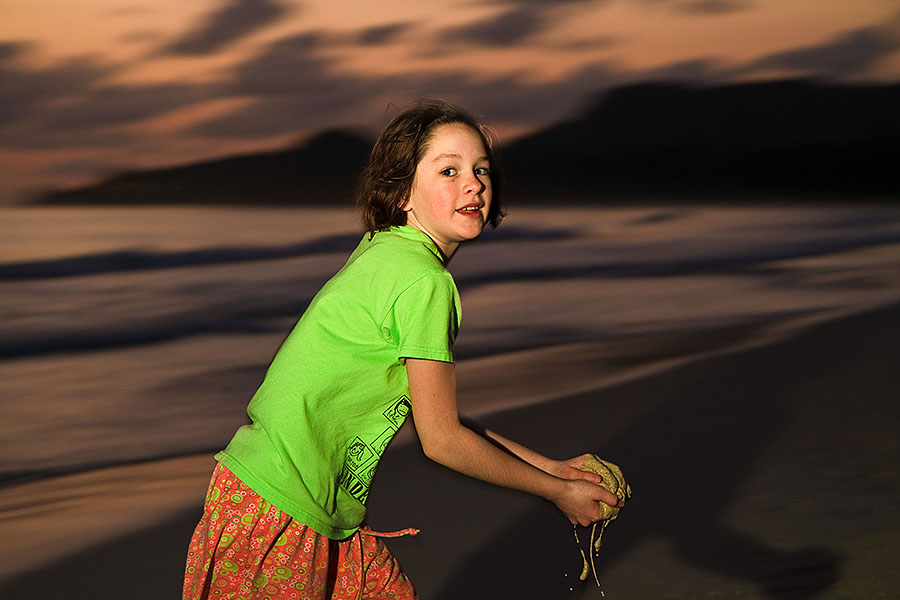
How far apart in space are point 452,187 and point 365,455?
23.3 inches

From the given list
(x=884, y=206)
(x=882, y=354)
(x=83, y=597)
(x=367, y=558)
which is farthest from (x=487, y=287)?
(x=884, y=206)

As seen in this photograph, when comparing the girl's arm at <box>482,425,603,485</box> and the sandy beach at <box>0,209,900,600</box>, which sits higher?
the girl's arm at <box>482,425,603,485</box>

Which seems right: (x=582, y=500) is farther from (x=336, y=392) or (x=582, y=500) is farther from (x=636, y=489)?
(x=636, y=489)

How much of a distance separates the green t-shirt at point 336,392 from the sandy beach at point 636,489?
1470 millimetres

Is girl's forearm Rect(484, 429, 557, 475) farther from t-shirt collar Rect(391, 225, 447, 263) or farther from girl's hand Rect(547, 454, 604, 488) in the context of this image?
t-shirt collar Rect(391, 225, 447, 263)

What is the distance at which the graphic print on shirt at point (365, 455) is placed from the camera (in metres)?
2.19

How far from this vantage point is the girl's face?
→ 229 centimetres

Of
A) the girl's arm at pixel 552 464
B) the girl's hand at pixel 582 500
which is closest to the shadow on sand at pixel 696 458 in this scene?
the girl's arm at pixel 552 464

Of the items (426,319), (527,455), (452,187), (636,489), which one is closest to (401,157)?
(452,187)

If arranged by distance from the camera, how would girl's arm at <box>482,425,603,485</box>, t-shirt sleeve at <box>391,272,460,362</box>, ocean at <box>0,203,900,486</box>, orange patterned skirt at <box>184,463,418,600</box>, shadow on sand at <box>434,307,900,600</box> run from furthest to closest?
ocean at <box>0,203,900,486</box>
shadow on sand at <box>434,307,900,600</box>
girl's arm at <box>482,425,603,485</box>
orange patterned skirt at <box>184,463,418,600</box>
t-shirt sleeve at <box>391,272,460,362</box>

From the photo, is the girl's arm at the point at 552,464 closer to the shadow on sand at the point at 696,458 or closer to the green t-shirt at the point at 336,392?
the green t-shirt at the point at 336,392

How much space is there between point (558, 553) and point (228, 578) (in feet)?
5.86

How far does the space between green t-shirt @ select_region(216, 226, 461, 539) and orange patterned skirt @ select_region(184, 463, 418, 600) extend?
1.4 inches

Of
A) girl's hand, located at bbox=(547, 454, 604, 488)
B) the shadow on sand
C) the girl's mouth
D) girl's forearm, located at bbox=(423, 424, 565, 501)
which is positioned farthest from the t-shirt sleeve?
the shadow on sand
